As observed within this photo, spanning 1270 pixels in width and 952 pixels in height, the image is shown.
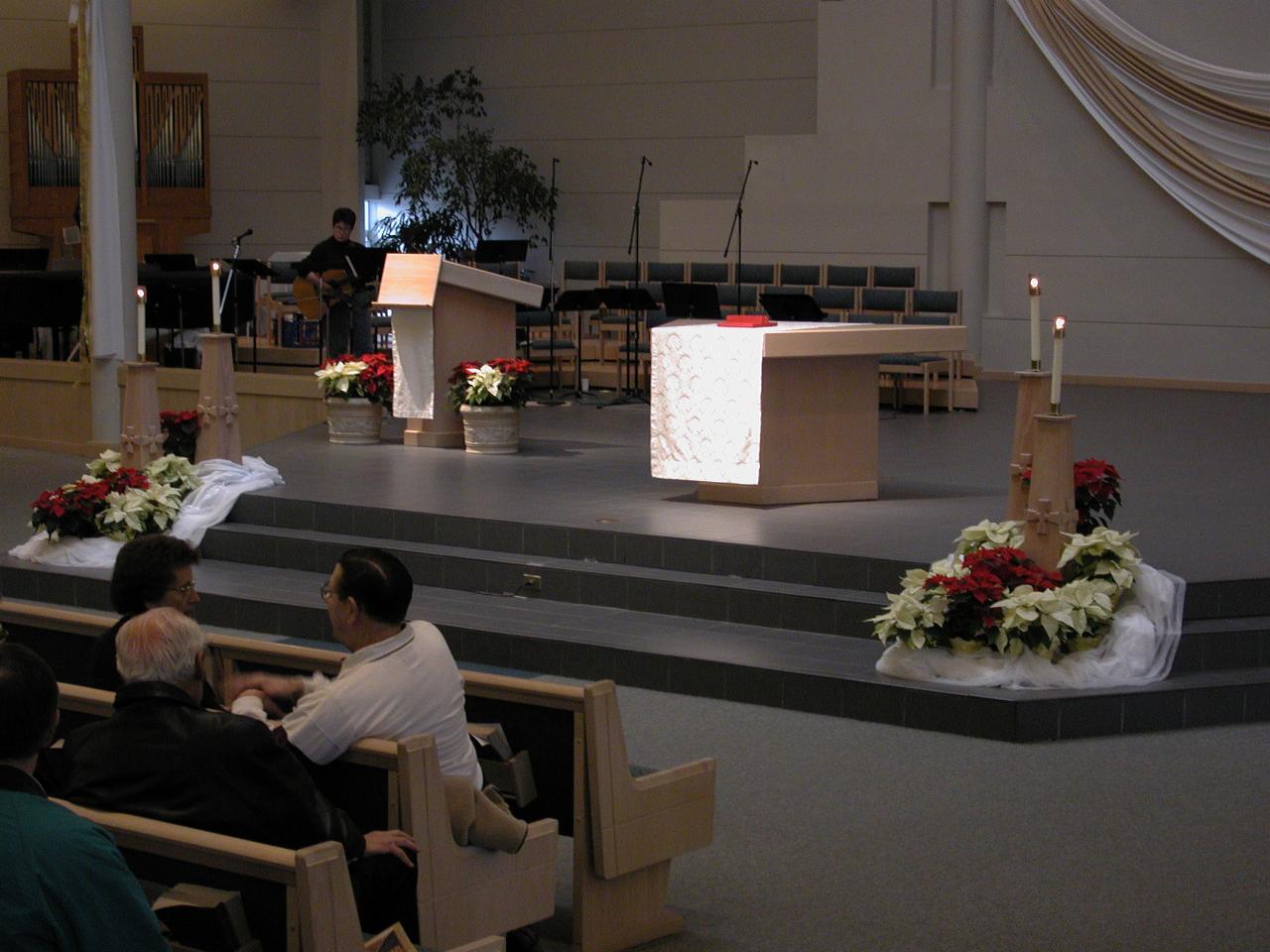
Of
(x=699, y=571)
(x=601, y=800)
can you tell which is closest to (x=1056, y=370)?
(x=699, y=571)

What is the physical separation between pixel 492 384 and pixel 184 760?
20.1ft

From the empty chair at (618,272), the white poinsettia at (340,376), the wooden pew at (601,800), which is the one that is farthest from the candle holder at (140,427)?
the empty chair at (618,272)

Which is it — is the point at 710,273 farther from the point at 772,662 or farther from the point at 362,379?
the point at 772,662

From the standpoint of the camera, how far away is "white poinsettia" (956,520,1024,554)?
217 inches

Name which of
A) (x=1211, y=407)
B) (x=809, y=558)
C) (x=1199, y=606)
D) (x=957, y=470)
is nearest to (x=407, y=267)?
(x=957, y=470)

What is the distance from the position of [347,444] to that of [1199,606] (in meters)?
5.14

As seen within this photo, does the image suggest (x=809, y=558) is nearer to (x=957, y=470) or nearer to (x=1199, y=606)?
(x=1199, y=606)

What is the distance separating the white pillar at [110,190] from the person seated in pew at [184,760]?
7.82 metres

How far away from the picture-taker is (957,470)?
8.53 m

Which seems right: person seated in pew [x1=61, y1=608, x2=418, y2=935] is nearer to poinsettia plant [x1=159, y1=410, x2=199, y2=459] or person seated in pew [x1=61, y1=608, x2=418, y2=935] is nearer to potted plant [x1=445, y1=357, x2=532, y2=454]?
poinsettia plant [x1=159, y1=410, x2=199, y2=459]

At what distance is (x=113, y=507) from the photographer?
736 cm

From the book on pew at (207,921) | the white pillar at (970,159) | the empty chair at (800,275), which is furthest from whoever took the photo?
the empty chair at (800,275)

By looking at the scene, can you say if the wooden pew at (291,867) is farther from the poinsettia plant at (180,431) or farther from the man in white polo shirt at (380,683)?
the poinsettia plant at (180,431)

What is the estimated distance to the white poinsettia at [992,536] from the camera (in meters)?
5.52
